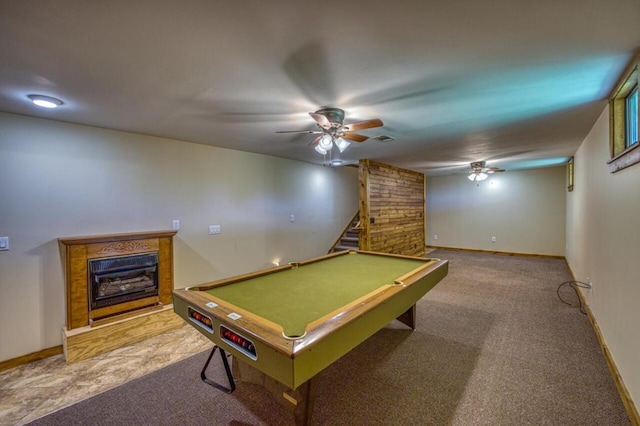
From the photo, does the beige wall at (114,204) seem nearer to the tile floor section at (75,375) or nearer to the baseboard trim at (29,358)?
the baseboard trim at (29,358)

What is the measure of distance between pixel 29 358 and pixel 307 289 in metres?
2.85

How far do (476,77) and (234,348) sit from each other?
2.33 meters

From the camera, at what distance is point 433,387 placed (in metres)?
2.08

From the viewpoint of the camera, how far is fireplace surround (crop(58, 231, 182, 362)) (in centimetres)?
270

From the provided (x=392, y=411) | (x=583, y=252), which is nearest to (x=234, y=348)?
(x=392, y=411)

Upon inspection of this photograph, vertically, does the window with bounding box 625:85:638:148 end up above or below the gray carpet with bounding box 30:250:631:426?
above

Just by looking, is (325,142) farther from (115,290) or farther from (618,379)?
(618,379)

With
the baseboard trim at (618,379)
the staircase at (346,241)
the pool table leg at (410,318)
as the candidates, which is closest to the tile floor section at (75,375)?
the pool table leg at (410,318)

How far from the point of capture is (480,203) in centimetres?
779

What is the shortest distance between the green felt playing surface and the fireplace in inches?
60.5

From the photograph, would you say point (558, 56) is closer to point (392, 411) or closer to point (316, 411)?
point (392, 411)

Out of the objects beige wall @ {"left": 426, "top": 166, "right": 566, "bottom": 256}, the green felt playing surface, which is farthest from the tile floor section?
beige wall @ {"left": 426, "top": 166, "right": 566, "bottom": 256}

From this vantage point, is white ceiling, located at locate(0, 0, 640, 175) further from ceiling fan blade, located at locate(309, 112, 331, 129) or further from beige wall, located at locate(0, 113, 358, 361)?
beige wall, located at locate(0, 113, 358, 361)

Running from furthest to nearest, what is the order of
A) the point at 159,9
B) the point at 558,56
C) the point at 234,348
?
the point at 558,56, the point at 234,348, the point at 159,9
